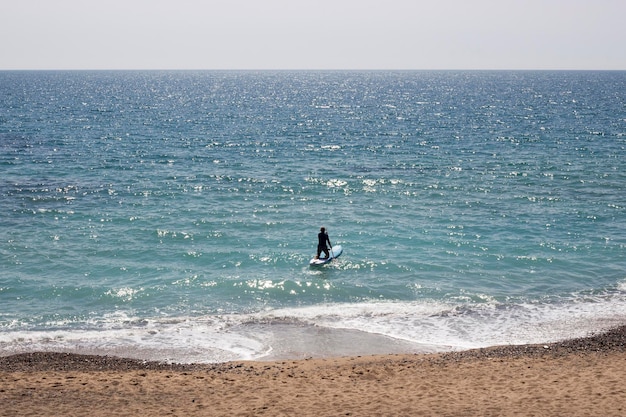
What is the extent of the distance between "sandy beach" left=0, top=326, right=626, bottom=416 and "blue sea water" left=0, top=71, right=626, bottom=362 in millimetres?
1917

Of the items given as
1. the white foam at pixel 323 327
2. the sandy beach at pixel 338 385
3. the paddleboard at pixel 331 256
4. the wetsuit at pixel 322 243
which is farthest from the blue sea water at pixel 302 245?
the sandy beach at pixel 338 385

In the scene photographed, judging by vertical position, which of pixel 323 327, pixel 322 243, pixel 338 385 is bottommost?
pixel 323 327

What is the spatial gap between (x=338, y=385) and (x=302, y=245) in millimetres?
15459

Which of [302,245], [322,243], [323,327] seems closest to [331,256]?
[322,243]

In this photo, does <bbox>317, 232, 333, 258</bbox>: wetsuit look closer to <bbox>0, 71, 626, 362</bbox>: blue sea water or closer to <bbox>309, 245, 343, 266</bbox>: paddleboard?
<bbox>309, 245, 343, 266</bbox>: paddleboard

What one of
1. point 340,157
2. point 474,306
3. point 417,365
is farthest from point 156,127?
point 417,365

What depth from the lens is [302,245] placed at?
1199 inches

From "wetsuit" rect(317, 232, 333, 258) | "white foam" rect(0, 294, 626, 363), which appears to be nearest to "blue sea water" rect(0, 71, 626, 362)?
"white foam" rect(0, 294, 626, 363)

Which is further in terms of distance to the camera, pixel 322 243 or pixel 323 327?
pixel 322 243

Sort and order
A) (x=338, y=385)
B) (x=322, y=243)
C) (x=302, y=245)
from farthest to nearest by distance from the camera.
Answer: (x=302, y=245), (x=322, y=243), (x=338, y=385)

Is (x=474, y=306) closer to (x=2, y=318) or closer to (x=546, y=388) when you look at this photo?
(x=546, y=388)

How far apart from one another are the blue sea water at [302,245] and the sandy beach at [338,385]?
192 centimetres

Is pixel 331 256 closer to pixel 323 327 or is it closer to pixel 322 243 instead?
pixel 322 243

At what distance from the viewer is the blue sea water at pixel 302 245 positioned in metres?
20.8
